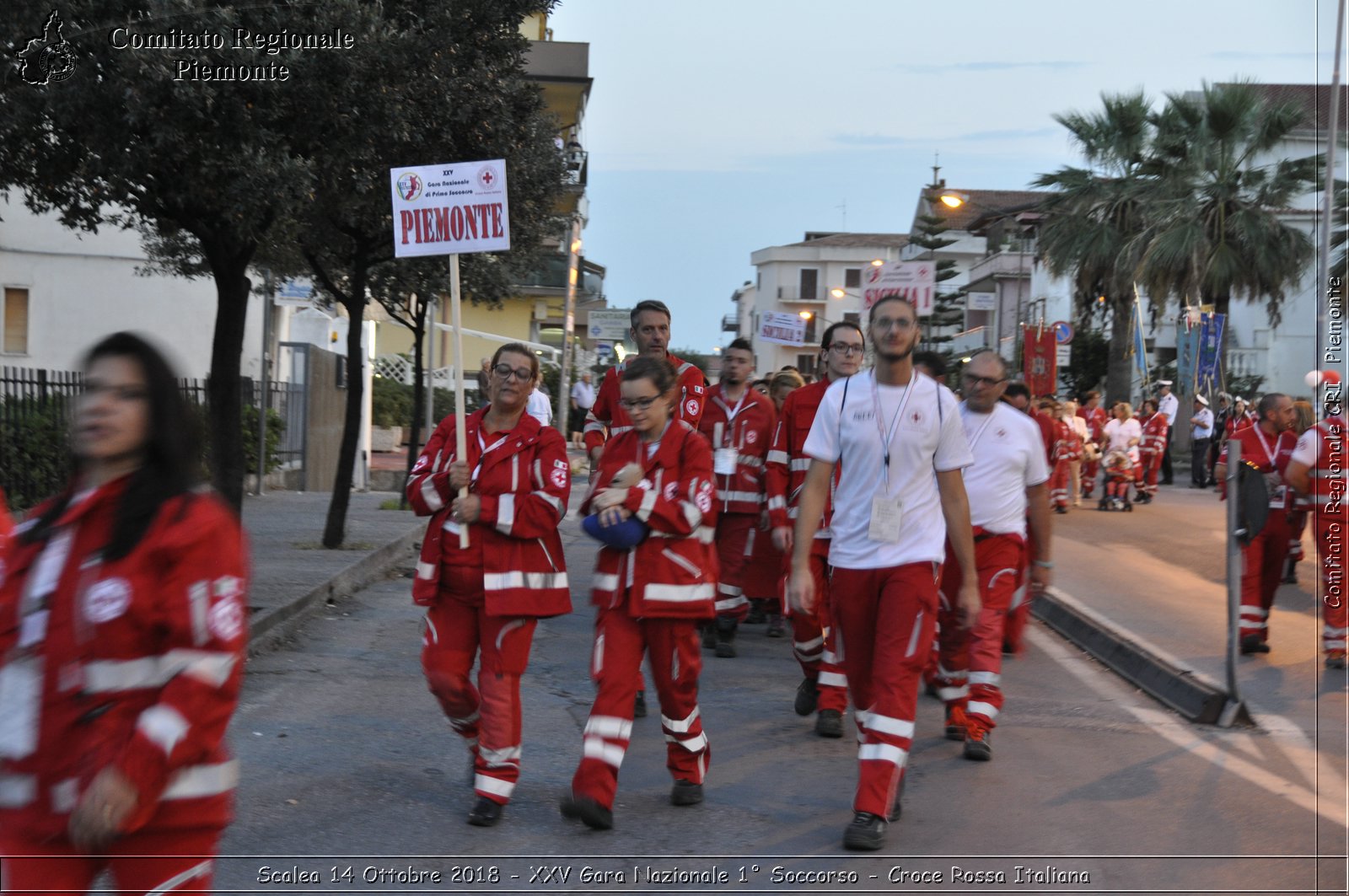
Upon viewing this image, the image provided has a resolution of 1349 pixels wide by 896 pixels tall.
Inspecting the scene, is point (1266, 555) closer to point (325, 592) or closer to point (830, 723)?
point (830, 723)

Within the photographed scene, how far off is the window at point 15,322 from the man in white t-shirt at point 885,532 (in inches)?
851

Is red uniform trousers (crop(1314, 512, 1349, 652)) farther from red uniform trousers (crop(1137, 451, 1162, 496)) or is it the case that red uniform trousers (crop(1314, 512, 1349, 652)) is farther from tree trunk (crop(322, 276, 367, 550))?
red uniform trousers (crop(1137, 451, 1162, 496))

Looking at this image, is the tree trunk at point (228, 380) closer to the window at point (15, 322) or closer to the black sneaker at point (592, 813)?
the black sneaker at point (592, 813)

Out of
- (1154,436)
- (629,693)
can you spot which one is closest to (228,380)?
(629,693)

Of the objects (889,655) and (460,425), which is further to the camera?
(460,425)

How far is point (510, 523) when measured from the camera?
575cm

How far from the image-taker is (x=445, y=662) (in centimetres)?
582

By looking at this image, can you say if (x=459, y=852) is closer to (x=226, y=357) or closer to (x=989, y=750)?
(x=989, y=750)

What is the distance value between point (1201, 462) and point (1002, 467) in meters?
25.5

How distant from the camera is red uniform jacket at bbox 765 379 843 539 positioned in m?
8.55

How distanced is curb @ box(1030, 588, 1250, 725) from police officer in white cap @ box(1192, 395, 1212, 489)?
59.4 feet

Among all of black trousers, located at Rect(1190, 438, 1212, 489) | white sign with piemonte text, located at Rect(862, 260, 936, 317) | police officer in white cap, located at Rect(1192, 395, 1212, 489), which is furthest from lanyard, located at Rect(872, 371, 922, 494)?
black trousers, located at Rect(1190, 438, 1212, 489)

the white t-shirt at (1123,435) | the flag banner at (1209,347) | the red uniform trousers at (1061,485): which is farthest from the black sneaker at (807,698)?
the flag banner at (1209,347)

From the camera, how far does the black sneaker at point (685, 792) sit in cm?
605
